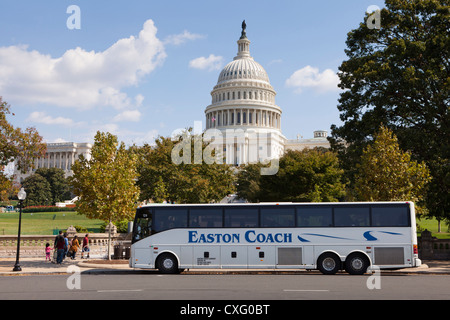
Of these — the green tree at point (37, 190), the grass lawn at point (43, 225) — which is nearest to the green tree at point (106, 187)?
the grass lawn at point (43, 225)

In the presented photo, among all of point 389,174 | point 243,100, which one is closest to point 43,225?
point 389,174

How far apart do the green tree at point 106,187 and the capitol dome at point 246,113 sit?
107208 millimetres

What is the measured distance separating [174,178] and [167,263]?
2721 cm

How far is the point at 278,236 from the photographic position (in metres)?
22.4

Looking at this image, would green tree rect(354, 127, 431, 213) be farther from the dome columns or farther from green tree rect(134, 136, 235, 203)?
the dome columns

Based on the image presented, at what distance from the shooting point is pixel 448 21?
31.9 m

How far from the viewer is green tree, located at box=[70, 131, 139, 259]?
1137 inches

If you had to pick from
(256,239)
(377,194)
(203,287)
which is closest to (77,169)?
(256,239)

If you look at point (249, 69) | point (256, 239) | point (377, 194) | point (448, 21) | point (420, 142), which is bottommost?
point (256, 239)

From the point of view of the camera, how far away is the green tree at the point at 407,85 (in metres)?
31.6
